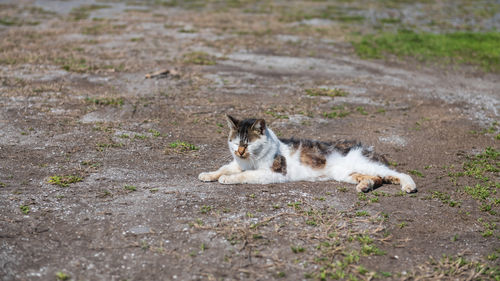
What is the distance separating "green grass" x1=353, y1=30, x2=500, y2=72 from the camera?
704 inches

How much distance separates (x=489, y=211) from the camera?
6734 millimetres

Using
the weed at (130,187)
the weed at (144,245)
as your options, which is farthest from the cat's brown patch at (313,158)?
the weed at (144,245)

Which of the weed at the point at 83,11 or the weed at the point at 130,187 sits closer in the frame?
the weed at the point at 130,187

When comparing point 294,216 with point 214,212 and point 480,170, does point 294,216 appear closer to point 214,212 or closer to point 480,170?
point 214,212

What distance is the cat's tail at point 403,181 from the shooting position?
280 inches

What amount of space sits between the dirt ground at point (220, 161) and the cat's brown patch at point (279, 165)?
0.79ft

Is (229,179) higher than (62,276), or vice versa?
(229,179)

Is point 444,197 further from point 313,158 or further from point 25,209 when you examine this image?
point 25,209

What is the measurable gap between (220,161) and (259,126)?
1724mm

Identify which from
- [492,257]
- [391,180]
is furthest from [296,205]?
[492,257]

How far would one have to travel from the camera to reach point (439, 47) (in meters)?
19.3

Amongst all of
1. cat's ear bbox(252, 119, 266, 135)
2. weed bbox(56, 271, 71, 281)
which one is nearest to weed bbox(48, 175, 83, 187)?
weed bbox(56, 271, 71, 281)

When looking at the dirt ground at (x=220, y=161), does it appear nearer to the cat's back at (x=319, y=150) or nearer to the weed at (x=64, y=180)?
the weed at (x=64, y=180)

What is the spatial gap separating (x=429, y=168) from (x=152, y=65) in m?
9.61
